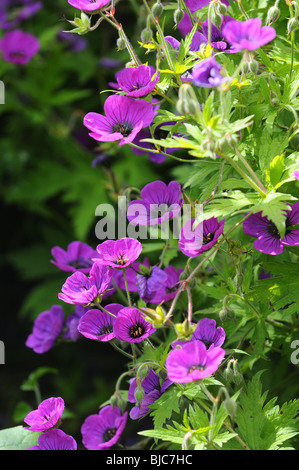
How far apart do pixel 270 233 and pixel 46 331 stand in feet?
1.97

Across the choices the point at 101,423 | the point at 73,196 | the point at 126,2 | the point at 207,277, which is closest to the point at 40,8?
the point at 126,2

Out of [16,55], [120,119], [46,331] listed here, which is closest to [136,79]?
[120,119]

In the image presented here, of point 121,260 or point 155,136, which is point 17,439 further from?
point 155,136

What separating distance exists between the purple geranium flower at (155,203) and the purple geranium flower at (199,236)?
0.28 feet

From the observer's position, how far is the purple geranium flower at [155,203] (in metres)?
1.20

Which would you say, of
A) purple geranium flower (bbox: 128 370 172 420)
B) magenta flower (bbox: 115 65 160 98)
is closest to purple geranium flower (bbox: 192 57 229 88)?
magenta flower (bbox: 115 65 160 98)

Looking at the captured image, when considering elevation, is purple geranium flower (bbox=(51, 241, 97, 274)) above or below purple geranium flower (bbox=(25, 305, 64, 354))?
above

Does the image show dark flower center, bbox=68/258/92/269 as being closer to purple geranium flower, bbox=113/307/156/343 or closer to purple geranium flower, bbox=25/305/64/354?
purple geranium flower, bbox=25/305/64/354

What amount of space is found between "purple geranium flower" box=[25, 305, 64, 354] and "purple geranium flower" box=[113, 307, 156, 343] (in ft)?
1.12

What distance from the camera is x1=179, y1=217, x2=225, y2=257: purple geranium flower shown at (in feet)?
3.54

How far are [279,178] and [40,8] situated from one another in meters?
1.94

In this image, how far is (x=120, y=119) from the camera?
3.89ft

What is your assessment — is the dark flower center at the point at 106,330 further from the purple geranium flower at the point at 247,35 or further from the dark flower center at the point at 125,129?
the purple geranium flower at the point at 247,35
